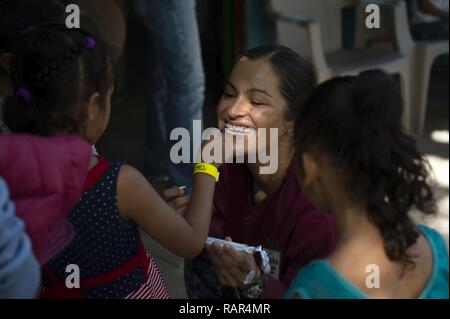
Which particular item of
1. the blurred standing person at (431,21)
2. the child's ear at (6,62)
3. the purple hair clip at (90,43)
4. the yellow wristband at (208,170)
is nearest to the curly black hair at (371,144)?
the yellow wristband at (208,170)

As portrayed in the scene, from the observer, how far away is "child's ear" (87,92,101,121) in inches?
53.8

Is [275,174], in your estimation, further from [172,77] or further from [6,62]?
[172,77]

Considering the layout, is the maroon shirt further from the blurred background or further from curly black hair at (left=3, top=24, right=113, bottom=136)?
the blurred background

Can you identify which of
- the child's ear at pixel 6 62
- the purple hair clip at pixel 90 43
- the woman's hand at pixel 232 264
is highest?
the purple hair clip at pixel 90 43

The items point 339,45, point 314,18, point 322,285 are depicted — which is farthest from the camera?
point 339,45

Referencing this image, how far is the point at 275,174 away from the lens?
1710mm

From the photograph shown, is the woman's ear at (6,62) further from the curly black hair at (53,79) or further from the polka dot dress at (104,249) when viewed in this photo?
the polka dot dress at (104,249)

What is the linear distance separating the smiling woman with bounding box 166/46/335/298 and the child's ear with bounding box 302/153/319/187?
30 cm

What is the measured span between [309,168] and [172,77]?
1980 millimetres

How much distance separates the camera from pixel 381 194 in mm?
1155

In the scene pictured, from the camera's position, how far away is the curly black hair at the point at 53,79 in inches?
51.8

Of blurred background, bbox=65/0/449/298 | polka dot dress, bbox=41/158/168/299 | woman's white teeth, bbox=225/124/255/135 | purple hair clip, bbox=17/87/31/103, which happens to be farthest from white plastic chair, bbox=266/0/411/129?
purple hair clip, bbox=17/87/31/103

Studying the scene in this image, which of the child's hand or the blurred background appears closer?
the child's hand

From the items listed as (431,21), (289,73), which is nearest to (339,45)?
(431,21)
